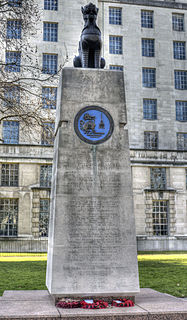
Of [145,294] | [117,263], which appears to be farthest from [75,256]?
[145,294]

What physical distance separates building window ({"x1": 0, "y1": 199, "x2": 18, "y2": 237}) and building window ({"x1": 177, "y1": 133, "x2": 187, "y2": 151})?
18.6 meters

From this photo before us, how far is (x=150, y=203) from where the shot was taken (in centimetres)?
3706

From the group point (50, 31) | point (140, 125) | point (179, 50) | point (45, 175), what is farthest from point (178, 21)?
point (45, 175)

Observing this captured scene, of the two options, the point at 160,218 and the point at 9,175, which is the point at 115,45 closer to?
the point at 9,175

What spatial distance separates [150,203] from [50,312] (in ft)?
102

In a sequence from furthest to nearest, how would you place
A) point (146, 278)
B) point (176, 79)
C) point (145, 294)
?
point (176, 79), point (146, 278), point (145, 294)

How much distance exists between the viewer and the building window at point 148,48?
41534mm

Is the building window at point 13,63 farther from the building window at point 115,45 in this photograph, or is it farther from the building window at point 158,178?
the building window at point 158,178

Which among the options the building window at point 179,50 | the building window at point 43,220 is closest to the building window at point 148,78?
the building window at point 179,50

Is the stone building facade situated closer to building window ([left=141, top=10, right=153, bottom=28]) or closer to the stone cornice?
building window ([left=141, top=10, right=153, bottom=28])

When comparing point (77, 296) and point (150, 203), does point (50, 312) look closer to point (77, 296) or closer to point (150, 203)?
point (77, 296)


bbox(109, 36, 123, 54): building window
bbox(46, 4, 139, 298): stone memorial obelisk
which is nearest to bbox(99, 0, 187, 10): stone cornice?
bbox(109, 36, 123, 54): building window

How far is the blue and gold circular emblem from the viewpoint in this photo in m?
8.70

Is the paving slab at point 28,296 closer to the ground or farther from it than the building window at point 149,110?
closer to the ground
